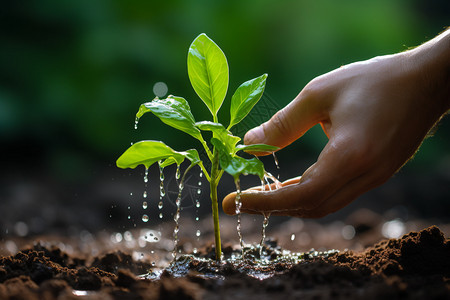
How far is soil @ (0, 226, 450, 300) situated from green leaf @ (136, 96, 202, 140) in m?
0.48

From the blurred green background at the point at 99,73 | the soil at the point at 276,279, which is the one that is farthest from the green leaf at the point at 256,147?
the blurred green background at the point at 99,73

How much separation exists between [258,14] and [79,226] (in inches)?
120

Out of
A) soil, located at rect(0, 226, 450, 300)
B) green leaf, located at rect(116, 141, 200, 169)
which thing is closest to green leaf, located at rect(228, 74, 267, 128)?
green leaf, located at rect(116, 141, 200, 169)

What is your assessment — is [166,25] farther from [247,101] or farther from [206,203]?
[247,101]

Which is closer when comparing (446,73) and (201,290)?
(201,290)

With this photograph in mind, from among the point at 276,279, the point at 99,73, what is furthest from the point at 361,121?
the point at 99,73

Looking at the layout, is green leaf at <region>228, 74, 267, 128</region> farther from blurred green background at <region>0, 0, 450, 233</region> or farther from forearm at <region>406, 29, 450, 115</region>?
blurred green background at <region>0, 0, 450, 233</region>

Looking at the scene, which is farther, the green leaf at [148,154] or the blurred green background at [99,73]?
the blurred green background at [99,73]

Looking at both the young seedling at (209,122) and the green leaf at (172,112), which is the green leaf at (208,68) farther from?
the green leaf at (172,112)

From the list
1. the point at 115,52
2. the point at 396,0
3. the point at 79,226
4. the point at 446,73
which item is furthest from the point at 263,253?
the point at 396,0

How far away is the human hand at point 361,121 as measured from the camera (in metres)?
1.40

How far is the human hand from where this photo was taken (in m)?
1.40

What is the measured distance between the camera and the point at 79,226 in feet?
9.62

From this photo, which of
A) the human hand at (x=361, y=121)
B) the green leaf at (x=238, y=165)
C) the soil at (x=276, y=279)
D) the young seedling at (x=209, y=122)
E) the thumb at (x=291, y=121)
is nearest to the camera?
the soil at (x=276, y=279)
